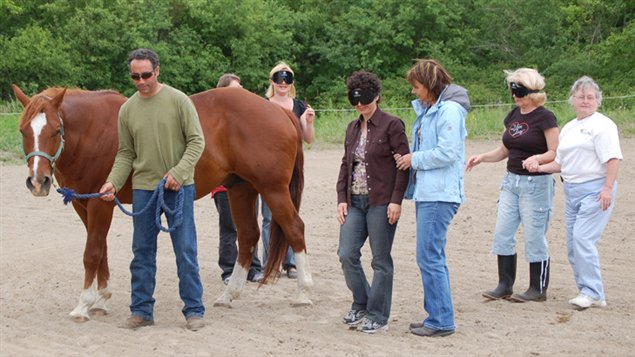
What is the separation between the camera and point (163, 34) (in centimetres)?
2814

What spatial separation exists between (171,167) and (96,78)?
21649mm

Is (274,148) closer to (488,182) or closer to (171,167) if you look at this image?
(171,167)

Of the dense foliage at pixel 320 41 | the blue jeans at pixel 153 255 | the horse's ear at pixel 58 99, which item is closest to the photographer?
the blue jeans at pixel 153 255

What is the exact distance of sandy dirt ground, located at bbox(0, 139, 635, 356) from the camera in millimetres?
5648

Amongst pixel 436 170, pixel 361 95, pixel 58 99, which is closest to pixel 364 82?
pixel 361 95

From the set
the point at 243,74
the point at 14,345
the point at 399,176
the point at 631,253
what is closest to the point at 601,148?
the point at 399,176

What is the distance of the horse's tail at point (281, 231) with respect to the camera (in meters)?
7.15

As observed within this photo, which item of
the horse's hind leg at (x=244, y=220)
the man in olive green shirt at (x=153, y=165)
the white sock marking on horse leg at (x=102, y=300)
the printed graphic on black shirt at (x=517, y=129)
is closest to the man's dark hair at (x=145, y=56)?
the man in olive green shirt at (x=153, y=165)

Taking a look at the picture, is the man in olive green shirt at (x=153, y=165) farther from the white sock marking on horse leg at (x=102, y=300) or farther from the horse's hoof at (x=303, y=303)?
the horse's hoof at (x=303, y=303)

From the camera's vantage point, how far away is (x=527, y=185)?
674 cm

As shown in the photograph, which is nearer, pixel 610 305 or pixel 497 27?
pixel 610 305

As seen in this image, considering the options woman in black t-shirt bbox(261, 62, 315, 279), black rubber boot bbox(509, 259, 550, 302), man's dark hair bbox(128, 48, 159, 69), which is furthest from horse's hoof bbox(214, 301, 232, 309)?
black rubber boot bbox(509, 259, 550, 302)

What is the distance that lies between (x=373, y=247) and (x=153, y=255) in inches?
62.0

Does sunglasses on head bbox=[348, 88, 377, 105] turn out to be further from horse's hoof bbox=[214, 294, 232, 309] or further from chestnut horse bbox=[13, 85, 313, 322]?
horse's hoof bbox=[214, 294, 232, 309]
